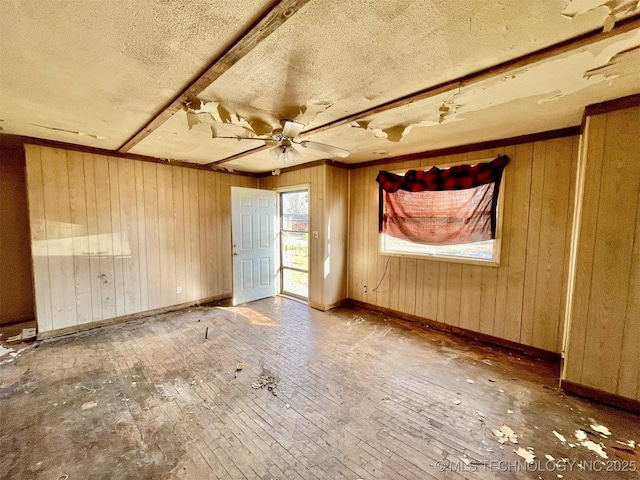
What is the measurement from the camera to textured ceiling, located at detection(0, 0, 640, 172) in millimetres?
1211

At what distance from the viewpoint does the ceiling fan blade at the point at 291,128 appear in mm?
2074

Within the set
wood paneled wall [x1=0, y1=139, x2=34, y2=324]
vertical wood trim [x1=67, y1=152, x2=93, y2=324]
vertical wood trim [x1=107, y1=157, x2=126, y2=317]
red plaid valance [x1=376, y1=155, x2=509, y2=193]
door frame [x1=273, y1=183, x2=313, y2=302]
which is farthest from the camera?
door frame [x1=273, y1=183, x2=313, y2=302]

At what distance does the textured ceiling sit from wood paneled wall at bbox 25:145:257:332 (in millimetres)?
877

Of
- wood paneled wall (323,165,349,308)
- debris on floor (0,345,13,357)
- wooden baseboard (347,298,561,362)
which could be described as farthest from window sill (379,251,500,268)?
debris on floor (0,345,13,357)

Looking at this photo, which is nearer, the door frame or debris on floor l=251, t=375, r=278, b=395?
debris on floor l=251, t=375, r=278, b=395

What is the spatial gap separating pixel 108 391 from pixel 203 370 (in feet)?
2.55

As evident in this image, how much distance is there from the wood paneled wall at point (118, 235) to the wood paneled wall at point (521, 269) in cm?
359

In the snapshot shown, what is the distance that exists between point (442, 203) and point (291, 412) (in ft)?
10.0

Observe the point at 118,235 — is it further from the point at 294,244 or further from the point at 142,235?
the point at 294,244

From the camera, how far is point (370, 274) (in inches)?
175

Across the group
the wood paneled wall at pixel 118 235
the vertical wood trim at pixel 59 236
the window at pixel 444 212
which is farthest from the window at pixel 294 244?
the vertical wood trim at pixel 59 236

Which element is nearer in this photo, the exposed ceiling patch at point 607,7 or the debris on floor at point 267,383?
the exposed ceiling patch at point 607,7

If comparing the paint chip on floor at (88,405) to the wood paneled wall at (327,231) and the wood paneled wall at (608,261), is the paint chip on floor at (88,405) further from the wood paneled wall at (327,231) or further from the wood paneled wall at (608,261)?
the wood paneled wall at (608,261)

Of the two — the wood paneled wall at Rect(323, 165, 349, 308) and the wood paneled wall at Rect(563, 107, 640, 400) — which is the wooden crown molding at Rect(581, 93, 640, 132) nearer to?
the wood paneled wall at Rect(563, 107, 640, 400)
